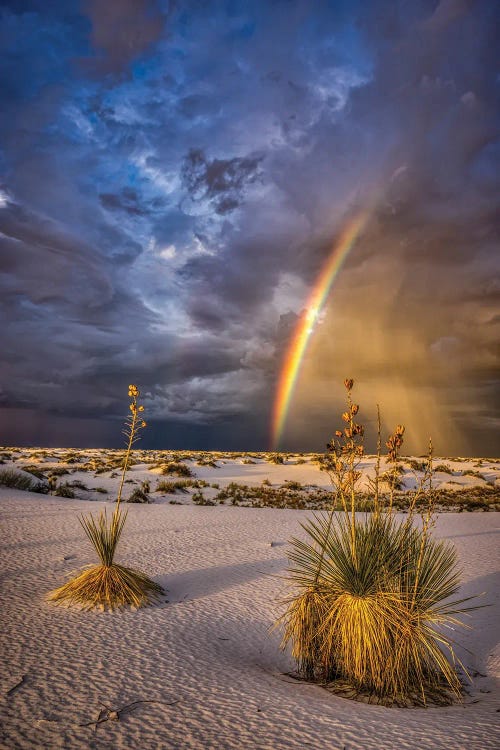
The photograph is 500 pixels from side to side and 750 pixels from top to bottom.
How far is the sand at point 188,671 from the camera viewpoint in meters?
2.52

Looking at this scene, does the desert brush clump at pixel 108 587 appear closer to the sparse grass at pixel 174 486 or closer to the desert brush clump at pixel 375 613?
the desert brush clump at pixel 375 613

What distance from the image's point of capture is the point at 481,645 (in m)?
4.71

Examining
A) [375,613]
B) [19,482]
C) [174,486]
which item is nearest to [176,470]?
[174,486]

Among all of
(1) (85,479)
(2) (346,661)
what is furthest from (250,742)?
(1) (85,479)

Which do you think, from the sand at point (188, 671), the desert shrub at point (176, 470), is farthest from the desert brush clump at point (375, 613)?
the desert shrub at point (176, 470)

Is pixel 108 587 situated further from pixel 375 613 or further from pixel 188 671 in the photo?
pixel 375 613

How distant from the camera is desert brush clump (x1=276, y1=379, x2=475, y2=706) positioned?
342cm

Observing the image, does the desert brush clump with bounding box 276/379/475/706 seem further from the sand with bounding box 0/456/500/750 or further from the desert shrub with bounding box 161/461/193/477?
the desert shrub with bounding box 161/461/193/477

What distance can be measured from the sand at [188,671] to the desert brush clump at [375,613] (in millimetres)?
A: 266

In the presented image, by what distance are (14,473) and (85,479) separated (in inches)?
207

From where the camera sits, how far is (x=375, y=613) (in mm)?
3508

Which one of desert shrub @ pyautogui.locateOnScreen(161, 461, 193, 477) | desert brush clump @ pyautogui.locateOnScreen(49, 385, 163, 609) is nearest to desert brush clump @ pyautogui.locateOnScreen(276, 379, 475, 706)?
desert brush clump @ pyautogui.locateOnScreen(49, 385, 163, 609)

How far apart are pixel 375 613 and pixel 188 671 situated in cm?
156

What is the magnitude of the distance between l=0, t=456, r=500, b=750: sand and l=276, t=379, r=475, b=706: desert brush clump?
266mm
